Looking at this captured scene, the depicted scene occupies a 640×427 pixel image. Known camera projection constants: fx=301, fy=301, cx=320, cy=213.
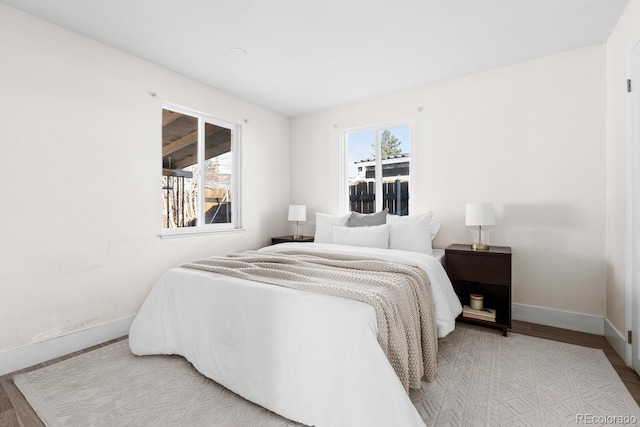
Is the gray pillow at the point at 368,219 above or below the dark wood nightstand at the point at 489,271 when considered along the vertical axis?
above

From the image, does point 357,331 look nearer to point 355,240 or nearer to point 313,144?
point 355,240

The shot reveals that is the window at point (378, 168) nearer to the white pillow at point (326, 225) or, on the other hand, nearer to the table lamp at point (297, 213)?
the white pillow at point (326, 225)

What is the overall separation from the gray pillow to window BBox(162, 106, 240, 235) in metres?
1.53

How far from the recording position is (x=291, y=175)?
4.75 m

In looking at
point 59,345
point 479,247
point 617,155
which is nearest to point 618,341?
point 479,247

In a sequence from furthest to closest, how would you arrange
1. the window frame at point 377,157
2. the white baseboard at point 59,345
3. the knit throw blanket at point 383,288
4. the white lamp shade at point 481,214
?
the window frame at point 377,157
the white lamp shade at point 481,214
the white baseboard at point 59,345
the knit throw blanket at point 383,288

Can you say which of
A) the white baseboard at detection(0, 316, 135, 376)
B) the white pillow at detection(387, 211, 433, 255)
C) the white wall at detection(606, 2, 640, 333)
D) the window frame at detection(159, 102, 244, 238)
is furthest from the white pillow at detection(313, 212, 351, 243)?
the white wall at detection(606, 2, 640, 333)

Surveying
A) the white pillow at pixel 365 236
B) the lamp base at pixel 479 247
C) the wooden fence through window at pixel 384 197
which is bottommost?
the lamp base at pixel 479 247

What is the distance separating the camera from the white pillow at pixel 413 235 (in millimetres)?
2986

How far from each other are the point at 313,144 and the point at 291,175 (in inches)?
24.1

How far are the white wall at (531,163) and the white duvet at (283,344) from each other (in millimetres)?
1389

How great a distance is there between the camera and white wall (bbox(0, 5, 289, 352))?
216cm

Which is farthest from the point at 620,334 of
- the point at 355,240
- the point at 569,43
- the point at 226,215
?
the point at 226,215

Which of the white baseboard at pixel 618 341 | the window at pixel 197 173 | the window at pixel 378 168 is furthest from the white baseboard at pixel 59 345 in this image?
the white baseboard at pixel 618 341
